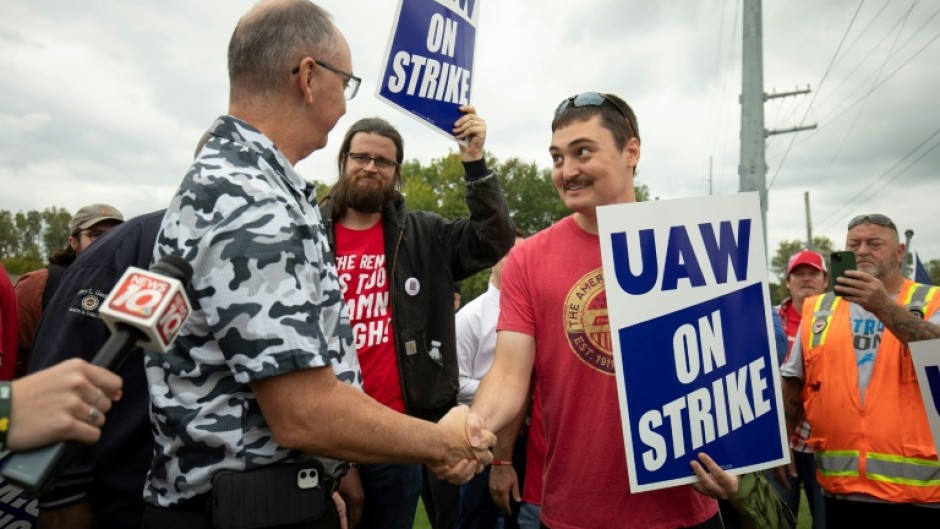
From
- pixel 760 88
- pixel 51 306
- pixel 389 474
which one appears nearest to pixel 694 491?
pixel 389 474

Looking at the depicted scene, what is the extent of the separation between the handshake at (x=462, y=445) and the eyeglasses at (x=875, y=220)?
3.25 metres

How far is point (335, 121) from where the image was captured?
7.13 ft

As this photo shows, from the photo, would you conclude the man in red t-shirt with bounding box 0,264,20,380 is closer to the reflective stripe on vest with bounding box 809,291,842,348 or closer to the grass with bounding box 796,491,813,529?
the reflective stripe on vest with bounding box 809,291,842,348

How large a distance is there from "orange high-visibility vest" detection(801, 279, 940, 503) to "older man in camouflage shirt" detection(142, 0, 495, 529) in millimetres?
2753

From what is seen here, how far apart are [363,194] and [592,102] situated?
1.58 m

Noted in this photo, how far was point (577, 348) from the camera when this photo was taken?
2.45m

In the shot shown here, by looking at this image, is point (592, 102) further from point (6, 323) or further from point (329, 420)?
point (6, 323)

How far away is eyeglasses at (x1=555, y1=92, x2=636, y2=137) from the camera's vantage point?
8.70 feet

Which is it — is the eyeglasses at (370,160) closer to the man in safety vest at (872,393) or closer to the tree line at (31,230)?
the man in safety vest at (872,393)

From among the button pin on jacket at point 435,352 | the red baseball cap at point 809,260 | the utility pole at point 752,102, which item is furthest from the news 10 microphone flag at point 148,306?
the utility pole at point 752,102

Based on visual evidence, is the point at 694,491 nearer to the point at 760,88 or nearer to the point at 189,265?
the point at 189,265

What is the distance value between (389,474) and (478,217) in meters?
1.42

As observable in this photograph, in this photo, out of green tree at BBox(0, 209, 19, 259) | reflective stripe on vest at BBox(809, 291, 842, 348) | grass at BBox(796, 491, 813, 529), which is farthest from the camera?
green tree at BBox(0, 209, 19, 259)

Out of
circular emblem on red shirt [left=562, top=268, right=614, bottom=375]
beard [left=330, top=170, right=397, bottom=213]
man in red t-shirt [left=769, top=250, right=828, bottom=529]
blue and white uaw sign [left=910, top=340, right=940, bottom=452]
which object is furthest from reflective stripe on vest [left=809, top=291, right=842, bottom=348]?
beard [left=330, top=170, right=397, bottom=213]
